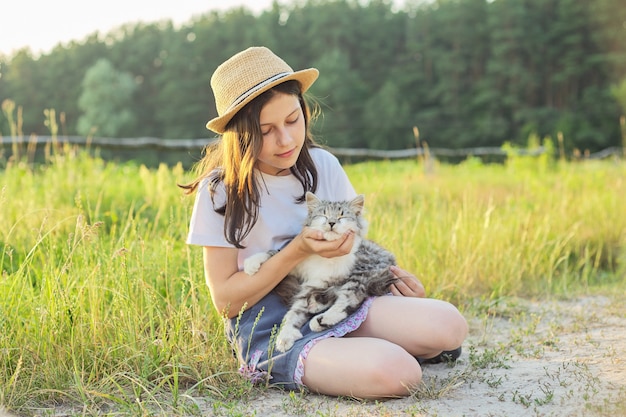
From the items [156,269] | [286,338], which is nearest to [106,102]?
[156,269]

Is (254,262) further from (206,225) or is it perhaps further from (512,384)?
(512,384)

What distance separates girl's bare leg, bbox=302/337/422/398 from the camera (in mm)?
2434

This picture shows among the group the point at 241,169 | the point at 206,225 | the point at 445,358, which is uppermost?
the point at 241,169

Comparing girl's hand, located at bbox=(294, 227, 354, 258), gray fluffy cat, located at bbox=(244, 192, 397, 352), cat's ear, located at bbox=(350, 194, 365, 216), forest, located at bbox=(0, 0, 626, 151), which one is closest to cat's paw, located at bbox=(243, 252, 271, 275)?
gray fluffy cat, located at bbox=(244, 192, 397, 352)

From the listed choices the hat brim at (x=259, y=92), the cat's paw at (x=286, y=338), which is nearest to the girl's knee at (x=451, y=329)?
the cat's paw at (x=286, y=338)

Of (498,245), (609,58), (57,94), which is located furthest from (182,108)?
(498,245)

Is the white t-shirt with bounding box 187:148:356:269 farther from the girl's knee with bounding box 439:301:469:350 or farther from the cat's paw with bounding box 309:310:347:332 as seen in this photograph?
the girl's knee with bounding box 439:301:469:350

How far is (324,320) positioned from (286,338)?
17 centimetres

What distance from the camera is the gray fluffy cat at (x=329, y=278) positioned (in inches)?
102

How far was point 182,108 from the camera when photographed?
129 feet

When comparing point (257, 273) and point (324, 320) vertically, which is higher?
point (257, 273)

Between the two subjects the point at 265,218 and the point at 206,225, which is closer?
the point at 206,225

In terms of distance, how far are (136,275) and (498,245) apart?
2.80 metres

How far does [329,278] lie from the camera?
2723mm
